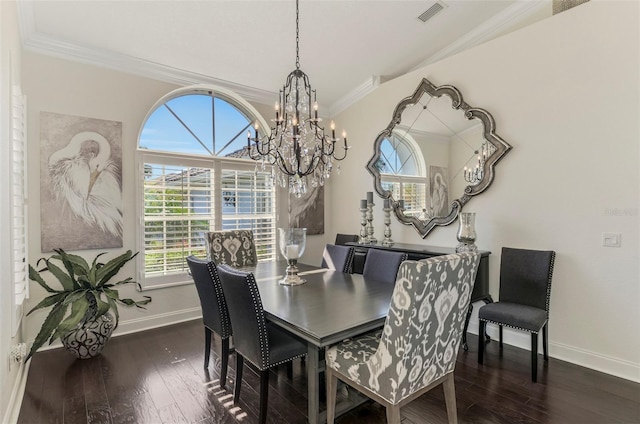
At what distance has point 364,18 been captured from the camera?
3451mm

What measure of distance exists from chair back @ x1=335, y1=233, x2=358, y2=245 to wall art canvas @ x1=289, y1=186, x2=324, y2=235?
408 millimetres

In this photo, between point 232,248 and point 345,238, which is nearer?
point 232,248

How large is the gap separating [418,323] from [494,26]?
146 inches

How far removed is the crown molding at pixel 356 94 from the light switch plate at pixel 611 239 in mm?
3296

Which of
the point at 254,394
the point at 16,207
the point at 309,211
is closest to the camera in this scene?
the point at 16,207

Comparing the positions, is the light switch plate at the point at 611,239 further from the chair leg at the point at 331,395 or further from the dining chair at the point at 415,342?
the chair leg at the point at 331,395

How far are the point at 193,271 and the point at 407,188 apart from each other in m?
2.93

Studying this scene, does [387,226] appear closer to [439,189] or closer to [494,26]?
[439,189]

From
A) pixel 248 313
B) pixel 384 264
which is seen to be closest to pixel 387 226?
pixel 384 264

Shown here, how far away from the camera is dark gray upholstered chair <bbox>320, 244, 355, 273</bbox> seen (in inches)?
128

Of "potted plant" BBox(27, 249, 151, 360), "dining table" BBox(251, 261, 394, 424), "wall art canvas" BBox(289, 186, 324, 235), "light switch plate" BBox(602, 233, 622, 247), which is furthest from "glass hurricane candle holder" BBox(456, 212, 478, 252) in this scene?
"potted plant" BBox(27, 249, 151, 360)

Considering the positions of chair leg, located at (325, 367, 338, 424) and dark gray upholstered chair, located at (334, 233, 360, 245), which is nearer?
chair leg, located at (325, 367, 338, 424)

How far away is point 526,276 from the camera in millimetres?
2951

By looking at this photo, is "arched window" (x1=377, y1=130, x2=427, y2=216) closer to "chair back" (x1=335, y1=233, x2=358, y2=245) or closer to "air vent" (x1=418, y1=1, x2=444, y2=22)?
"chair back" (x1=335, y1=233, x2=358, y2=245)
